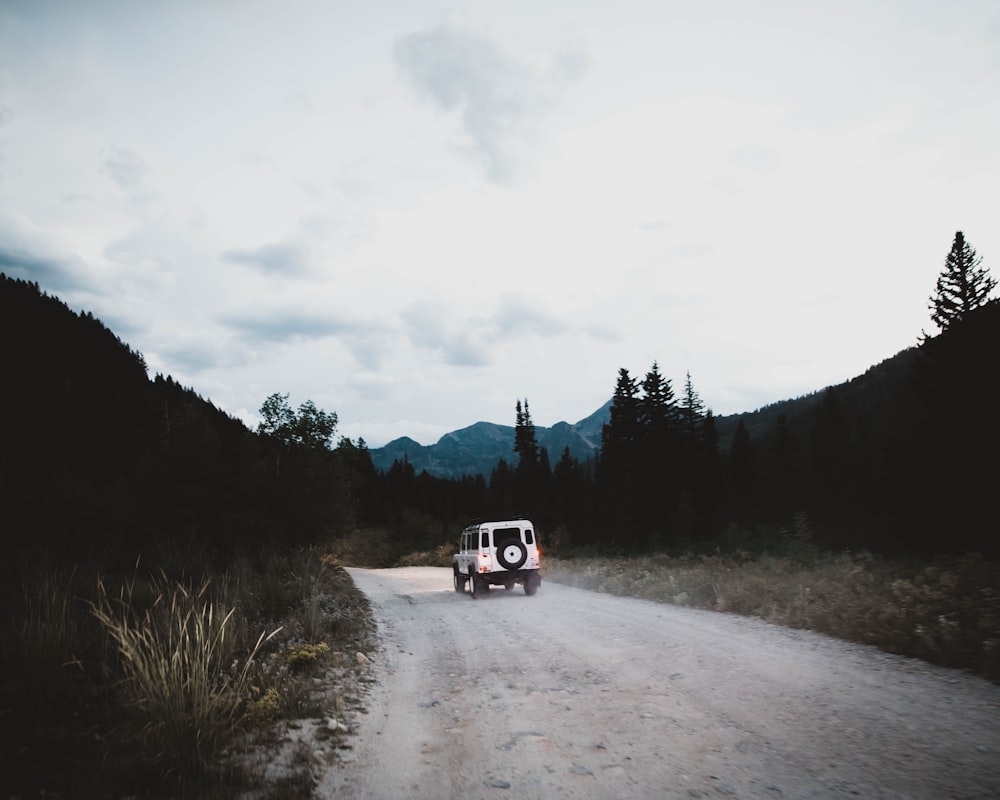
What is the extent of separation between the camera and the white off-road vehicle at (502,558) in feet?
53.8

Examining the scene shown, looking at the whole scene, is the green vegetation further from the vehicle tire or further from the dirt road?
the vehicle tire

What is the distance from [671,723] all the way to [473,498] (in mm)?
103544

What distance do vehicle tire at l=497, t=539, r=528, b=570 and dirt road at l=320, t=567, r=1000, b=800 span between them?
23.3 ft

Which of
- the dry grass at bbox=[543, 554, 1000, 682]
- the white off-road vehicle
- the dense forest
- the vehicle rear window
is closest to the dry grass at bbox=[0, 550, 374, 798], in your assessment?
the dense forest

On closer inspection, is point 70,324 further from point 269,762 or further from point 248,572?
point 269,762

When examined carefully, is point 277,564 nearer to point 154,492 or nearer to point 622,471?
point 154,492

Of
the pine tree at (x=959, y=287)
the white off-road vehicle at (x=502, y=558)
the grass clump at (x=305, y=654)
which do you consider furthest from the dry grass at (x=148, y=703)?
the pine tree at (x=959, y=287)

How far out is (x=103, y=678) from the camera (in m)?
5.49

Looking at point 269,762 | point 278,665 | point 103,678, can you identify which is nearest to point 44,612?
point 103,678

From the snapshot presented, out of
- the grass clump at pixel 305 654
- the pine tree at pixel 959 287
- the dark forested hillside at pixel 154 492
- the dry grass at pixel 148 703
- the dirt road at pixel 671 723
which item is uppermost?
the pine tree at pixel 959 287

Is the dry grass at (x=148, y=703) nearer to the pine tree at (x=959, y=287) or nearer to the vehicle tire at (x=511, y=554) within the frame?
the vehicle tire at (x=511, y=554)

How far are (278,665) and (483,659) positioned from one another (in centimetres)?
305

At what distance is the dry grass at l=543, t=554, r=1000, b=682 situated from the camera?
700cm

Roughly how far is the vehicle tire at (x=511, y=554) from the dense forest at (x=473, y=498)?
8164 millimetres
